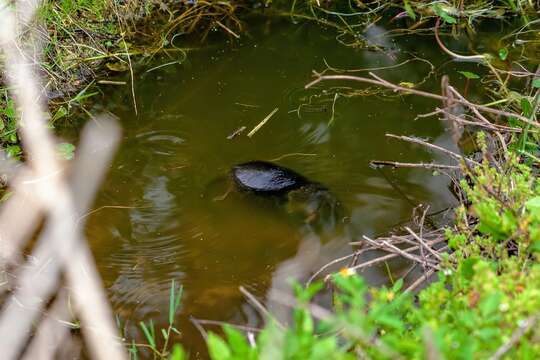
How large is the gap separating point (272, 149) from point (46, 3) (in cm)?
190

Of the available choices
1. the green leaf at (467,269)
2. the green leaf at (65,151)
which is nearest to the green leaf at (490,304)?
the green leaf at (467,269)

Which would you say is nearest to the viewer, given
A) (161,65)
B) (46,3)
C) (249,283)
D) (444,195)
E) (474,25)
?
(249,283)

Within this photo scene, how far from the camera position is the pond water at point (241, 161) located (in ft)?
8.82

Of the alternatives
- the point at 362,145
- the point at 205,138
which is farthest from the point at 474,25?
the point at 205,138

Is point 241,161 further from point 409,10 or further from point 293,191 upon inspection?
point 409,10

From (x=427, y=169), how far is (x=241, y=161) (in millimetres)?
1083

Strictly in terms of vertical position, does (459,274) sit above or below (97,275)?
above

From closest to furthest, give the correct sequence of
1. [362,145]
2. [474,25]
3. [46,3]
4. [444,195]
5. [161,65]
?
[444,195] < [362,145] < [46,3] < [161,65] < [474,25]

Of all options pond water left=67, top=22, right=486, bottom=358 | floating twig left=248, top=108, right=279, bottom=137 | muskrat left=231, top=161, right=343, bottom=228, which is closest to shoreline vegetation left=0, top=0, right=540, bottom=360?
pond water left=67, top=22, right=486, bottom=358

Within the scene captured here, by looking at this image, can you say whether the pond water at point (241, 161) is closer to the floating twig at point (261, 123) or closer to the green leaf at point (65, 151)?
the floating twig at point (261, 123)

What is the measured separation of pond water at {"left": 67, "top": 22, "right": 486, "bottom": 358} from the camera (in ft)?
8.82

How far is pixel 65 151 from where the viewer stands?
132 inches

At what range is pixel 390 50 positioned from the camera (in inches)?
165

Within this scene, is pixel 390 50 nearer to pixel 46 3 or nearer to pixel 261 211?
pixel 261 211
